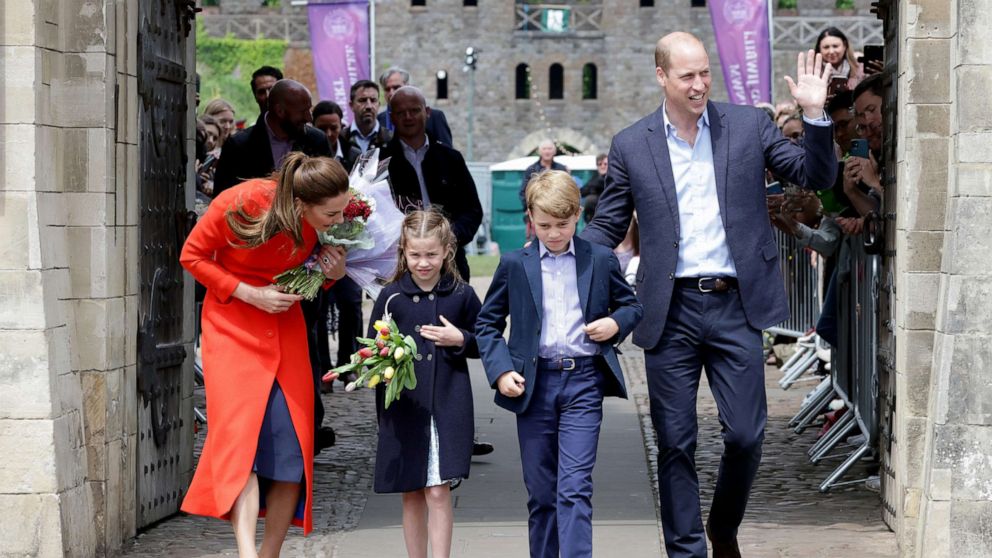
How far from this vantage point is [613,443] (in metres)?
10.8

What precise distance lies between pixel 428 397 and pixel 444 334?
0.26m

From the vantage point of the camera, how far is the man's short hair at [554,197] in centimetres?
626

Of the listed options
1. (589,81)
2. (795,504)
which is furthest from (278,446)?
(589,81)

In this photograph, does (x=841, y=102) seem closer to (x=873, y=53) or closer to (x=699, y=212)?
(x=873, y=53)

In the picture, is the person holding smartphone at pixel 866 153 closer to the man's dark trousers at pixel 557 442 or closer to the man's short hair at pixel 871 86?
the man's short hair at pixel 871 86

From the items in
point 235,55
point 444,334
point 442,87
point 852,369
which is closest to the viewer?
point 444,334

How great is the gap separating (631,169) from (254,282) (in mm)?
1527

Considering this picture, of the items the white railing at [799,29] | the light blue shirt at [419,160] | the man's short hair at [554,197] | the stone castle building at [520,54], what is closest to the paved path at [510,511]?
the light blue shirt at [419,160]

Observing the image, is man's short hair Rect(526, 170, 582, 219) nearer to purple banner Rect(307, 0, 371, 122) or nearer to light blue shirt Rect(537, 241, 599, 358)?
light blue shirt Rect(537, 241, 599, 358)

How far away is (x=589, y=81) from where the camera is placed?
68.9 metres

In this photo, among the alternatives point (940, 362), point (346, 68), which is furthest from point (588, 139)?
point (940, 362)

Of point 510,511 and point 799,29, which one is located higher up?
→ point 799,29

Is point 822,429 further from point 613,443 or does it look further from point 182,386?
point 182,386

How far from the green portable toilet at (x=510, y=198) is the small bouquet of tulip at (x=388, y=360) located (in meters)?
38.8
